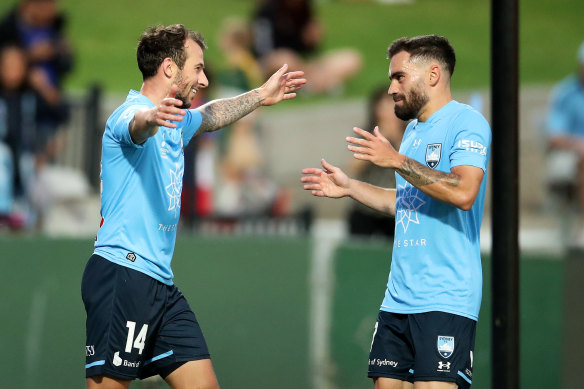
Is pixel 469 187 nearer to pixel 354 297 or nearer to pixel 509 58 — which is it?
pixel 509 58

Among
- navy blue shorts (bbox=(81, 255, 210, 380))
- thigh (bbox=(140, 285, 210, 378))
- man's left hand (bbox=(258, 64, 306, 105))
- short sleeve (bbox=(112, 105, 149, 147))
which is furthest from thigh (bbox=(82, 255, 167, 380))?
man's left hand (bbox=(258, 64, 306, 105))

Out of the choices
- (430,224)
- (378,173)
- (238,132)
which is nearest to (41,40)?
(238,132)

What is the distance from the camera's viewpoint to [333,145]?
12.1m

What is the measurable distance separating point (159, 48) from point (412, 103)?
1.35m

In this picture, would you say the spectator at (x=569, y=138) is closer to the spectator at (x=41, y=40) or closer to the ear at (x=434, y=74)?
the ear at (x=434, y=74)

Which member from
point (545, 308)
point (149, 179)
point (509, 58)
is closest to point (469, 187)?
point (509, 58)

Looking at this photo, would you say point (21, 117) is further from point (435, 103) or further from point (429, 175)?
point (429, 175)

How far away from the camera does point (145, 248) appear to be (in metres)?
4.88

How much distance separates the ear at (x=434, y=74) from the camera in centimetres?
496

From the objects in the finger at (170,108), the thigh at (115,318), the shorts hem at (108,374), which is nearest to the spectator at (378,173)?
the thigh at (115,318)

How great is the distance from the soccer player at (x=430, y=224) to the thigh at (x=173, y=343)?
934 millimetres

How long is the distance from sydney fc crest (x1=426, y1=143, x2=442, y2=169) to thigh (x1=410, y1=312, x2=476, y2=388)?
755 millimetres

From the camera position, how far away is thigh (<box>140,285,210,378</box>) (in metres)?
5.02

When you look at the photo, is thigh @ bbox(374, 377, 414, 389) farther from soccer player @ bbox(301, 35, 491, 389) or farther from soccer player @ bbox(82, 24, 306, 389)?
soccer player @ bbox(82, 24, 306, 389)
